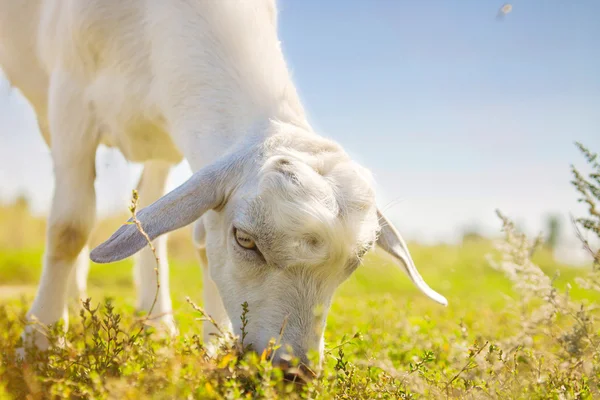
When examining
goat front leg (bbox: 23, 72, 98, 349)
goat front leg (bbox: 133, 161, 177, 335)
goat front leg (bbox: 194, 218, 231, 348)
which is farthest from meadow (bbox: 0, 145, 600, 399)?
goat front leg (bbox: 23, 72, 98, 349)

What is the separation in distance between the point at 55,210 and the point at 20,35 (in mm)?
1578

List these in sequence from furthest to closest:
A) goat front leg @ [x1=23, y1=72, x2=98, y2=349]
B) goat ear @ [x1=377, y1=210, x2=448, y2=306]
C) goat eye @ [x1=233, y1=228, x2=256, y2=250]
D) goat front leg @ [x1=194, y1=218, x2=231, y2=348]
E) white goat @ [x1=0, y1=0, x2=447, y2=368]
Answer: goat front leg @ [x1=194, y1=218, x2=231, y2=348]
goat front leg @ [x1=23, y1=72, x2=98, y2=349]
goat ear @ [x1=377, y1=210, x2=448, y2=306]
goat eye @ [x1=233, y1=228, x2=256, y2=250]
white goat @ [x1=0, y1=0, x2=447, y2=368]

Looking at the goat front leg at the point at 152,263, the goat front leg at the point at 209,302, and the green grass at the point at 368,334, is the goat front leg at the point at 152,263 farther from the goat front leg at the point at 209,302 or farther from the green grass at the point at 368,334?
the goat front leg at the point at 209,302

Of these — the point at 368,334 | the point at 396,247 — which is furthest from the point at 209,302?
the point at 396,247

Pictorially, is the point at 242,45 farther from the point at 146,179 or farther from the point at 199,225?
the point at 146,179

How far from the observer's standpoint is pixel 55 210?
394 cm

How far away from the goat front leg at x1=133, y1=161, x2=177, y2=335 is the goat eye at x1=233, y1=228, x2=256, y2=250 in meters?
2.16

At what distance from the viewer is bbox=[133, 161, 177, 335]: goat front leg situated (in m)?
4.86

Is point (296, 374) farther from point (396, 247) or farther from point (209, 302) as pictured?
point (209, 302)

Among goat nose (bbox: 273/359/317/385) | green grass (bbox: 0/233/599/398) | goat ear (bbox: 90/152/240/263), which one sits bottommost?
green grass (bbox: 0/233/599/398)

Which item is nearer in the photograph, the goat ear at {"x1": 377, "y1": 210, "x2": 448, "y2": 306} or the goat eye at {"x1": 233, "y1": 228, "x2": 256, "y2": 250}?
the goat eye at {"x1": 233, "y1": 228, "x2": 256, "y2": 250}

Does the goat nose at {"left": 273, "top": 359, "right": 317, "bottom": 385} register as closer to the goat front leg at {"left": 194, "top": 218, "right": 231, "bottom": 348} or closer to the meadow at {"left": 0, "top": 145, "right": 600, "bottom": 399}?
the meadow at {"left": 0, "top": 145, "right": 600, "bottom": 399}

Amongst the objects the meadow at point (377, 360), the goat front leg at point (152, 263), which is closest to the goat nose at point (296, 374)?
the meadow at point (377, 360)

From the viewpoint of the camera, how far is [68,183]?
3.95 meters
